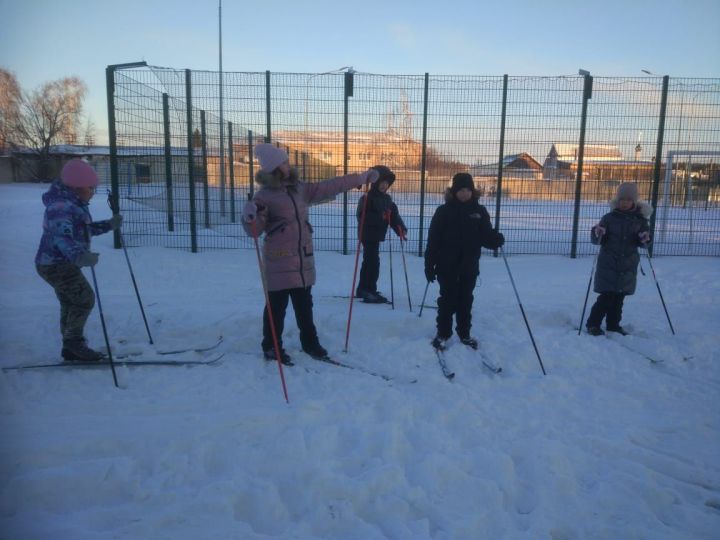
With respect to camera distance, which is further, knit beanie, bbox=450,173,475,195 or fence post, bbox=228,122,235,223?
fence post, bbox=228,122,235,223

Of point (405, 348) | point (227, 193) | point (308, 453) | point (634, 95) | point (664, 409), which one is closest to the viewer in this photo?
point (308, 453)

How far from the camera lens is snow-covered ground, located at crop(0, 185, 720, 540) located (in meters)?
2.73

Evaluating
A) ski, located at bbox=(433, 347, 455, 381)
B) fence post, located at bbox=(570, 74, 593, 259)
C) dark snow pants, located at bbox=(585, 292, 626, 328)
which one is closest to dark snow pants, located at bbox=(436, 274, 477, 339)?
ski, located at bbox=(433, 347, 455, 381)

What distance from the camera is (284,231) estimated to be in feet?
14.9

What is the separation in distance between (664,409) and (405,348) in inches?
87.3

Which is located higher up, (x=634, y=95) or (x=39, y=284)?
(x=634, y=95)

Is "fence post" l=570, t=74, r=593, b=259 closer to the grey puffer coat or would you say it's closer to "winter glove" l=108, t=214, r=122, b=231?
the grey puffer coat

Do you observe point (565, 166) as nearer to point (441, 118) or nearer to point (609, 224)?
point (441, 118)

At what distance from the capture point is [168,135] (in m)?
9.86

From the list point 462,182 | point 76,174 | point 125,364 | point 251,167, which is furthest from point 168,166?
point 462,182

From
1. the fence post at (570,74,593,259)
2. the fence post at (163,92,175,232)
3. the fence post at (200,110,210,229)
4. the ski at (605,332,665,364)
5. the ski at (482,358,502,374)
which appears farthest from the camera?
the fence post at (200,110,210,229)

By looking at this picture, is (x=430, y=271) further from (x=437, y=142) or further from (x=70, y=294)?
(x=437, y=142)

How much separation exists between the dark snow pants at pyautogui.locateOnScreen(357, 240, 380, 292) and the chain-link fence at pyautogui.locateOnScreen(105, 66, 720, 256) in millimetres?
2924

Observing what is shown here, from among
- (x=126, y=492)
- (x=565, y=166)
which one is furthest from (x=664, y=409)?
(x=565, y=166)
